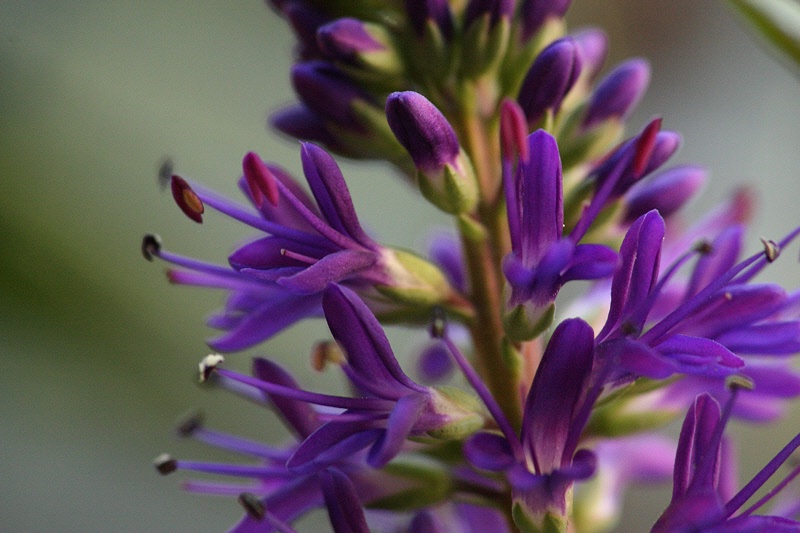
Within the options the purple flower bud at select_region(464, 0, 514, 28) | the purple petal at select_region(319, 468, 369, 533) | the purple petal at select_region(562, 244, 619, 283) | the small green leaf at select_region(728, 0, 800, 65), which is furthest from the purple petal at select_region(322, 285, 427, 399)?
the small green leaf at select_region(728, 0, 800, 65)

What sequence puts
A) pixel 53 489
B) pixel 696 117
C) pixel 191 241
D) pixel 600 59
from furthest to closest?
1. pixel 696 117
2. pixel 191 241
3. pixel 53 489
4. pixel 600 59

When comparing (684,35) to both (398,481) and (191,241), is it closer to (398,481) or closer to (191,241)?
(191,241)

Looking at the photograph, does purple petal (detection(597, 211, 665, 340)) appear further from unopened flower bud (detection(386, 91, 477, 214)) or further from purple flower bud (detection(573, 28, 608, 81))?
purple flower bud (detection(573, 28, 608, 81))

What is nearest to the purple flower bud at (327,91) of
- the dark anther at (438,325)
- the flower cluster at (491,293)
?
the flower cluster at (491,293)

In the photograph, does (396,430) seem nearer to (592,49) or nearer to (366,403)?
(366,403)

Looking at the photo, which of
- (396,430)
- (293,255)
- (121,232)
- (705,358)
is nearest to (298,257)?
(293,255)

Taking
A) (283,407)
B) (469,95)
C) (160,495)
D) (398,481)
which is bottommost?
(160,495)

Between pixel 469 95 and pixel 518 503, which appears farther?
pixel 469 95

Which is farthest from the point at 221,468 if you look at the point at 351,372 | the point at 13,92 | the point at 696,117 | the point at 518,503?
the point at 696,117
